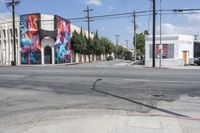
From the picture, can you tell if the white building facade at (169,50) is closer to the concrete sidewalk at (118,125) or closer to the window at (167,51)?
the window at (167,51)

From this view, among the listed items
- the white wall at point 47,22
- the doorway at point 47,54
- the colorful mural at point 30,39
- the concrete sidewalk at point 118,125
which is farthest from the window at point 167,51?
the concrete sidewalk at point 118,125

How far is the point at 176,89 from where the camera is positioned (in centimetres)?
1513

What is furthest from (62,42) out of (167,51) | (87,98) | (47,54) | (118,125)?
(118,125)

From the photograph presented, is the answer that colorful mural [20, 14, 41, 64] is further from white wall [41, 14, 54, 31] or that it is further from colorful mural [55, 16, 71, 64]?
colorful mural [55, 16, 71, 64]

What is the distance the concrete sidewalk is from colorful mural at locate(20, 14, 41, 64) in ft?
150

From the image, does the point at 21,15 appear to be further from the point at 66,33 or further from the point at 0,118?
the point at 0,118

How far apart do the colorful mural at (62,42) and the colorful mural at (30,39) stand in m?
2.97

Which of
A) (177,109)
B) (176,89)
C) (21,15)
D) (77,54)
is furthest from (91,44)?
(177,109)

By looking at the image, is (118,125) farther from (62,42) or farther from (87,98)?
(62,42)

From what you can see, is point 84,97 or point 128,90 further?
point 128,90

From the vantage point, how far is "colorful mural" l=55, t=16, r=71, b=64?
179ft

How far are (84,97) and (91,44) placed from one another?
60.5 meters

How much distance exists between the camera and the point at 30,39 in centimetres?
5375

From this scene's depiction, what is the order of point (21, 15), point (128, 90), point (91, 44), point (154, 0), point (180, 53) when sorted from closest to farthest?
point (128, 90)
point (154, 0)
point (180, 53)
point (21, 15)
point (91, 44)
